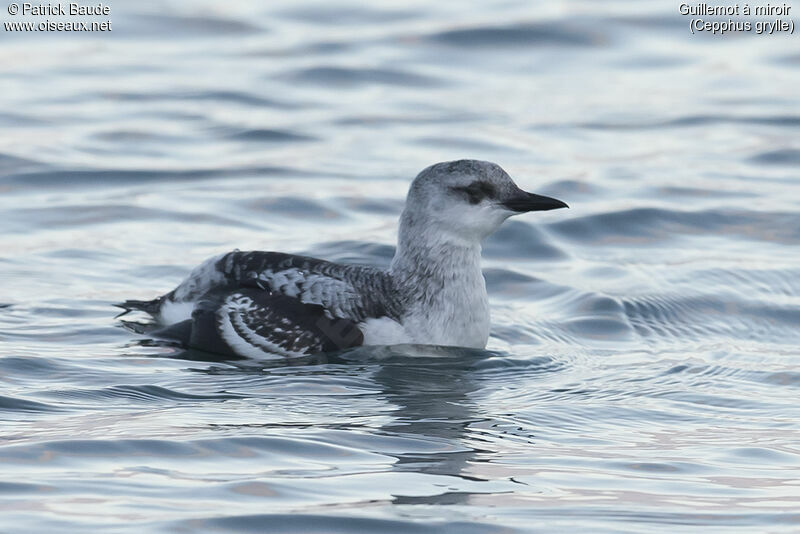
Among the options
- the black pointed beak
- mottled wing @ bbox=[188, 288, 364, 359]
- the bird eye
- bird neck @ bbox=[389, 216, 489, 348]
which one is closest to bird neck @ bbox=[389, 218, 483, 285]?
bird neck @ bbox=[389, 216, 489, 348]

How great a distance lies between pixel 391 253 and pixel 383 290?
2698 mm

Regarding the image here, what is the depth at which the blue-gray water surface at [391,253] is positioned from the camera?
660 cm

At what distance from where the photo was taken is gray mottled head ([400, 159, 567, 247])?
879 centimetres

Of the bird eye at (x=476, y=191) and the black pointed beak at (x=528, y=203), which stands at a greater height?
the bird eye at (x=476, y=191)

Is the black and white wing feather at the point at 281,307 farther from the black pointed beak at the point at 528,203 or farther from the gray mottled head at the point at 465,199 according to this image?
the black pointed beak at the point at 528,203

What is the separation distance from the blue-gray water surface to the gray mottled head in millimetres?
750

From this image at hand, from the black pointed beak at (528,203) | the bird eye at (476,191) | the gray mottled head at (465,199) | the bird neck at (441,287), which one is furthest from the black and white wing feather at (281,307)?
the black pointed beak at (528,203)

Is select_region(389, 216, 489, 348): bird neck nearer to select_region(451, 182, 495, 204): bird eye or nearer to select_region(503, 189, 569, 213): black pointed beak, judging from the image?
select_region(451, 182, 495, 204): bird eye

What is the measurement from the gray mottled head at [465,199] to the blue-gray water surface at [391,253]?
0.75m

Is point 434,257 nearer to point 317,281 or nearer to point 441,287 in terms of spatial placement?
point 441,287

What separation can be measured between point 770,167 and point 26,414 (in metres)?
8.98

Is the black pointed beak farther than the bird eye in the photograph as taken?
No

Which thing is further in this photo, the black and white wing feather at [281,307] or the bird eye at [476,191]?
the bird eye at [476,191]

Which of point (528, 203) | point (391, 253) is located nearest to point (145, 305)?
point (528, 203)
